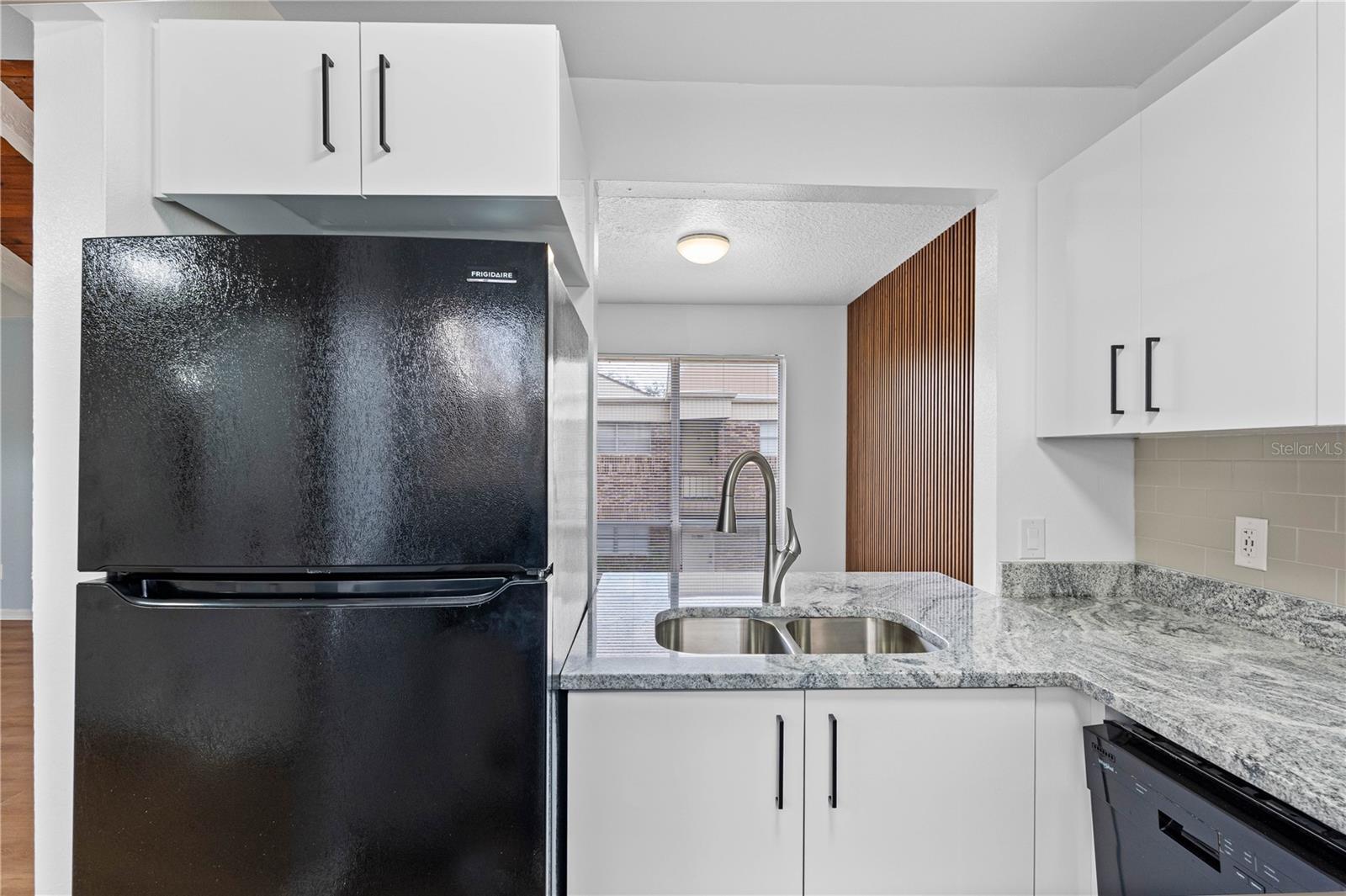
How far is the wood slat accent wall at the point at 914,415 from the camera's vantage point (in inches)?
127

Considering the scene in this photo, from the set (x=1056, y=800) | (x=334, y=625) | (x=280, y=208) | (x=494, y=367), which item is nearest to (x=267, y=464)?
(x=334, y=625)

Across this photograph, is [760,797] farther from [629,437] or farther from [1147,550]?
[629,437]

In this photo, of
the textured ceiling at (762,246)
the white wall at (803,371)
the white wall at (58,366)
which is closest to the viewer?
the white wall at (58,366)

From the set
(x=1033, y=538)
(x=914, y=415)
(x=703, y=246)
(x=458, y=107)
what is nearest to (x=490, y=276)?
(x=458, y=107)

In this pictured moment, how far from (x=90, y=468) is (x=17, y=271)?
1.97ft

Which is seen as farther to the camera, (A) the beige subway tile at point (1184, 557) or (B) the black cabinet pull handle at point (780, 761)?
(A) the beige subway tile at point (1184, 557)

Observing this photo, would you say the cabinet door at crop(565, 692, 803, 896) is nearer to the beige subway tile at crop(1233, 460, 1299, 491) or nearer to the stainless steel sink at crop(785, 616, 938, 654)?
the stainless steel sink at crop(785, 616, 938, 654)

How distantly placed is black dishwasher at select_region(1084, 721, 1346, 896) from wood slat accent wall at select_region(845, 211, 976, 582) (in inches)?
75.2

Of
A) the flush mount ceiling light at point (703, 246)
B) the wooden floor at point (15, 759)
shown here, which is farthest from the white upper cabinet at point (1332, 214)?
the flush mount ceiling light at point (703, 246)

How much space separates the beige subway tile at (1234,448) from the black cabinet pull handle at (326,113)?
2029 millimetres

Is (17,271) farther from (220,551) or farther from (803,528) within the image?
(803,528)

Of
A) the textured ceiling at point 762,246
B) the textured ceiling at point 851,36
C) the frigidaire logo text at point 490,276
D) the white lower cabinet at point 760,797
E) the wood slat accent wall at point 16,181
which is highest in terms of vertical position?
the textured ceiling at point 762,246

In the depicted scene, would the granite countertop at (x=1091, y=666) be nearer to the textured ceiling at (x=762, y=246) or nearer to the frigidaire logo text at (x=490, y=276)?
the frigidaire logo text at (x=490, y=276)

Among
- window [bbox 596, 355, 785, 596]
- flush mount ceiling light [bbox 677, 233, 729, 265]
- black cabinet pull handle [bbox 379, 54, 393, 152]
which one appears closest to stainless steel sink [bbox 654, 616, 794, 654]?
black cabinet pull handle [bbox 379, 54, 393, 152]
